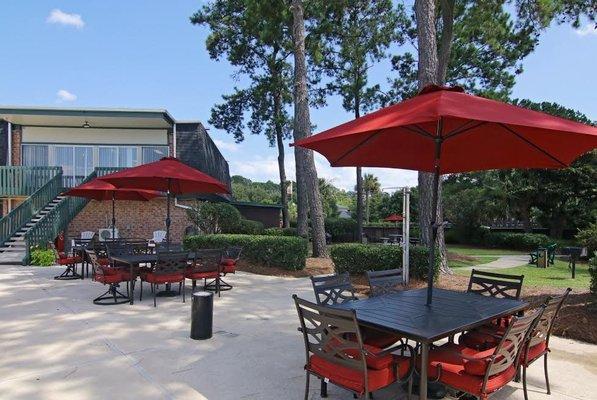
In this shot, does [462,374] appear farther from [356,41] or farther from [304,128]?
[356,41]

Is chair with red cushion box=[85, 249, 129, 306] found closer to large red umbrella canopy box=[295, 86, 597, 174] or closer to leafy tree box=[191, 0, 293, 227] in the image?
large red umbrella canopy box=[295, 86, 597, 174]

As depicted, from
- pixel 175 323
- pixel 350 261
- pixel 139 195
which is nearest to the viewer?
pixel 175 323

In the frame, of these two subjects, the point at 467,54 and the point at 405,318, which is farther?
the point at 467,54

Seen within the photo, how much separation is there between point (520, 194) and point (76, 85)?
24842 mm

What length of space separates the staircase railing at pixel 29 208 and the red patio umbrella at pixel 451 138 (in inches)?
550

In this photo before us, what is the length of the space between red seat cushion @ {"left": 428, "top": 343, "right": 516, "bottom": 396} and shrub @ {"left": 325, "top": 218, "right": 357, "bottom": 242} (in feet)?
Result: 86.4

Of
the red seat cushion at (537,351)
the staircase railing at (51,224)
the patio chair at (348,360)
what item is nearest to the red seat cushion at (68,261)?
the staircase railing at (51,224)

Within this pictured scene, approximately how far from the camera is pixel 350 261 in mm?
10125

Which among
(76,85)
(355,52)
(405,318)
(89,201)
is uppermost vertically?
(355,52)

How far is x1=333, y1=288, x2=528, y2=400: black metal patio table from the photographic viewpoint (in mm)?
3271

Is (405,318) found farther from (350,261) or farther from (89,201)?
(89,201)

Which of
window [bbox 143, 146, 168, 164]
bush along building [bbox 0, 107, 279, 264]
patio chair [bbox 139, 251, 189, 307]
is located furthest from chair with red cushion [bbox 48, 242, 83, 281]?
window [bbox 143, 146, 168, 164]

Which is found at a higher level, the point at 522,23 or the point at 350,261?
the point at 522,23

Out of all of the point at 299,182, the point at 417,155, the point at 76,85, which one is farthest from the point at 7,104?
the point at 417,155
